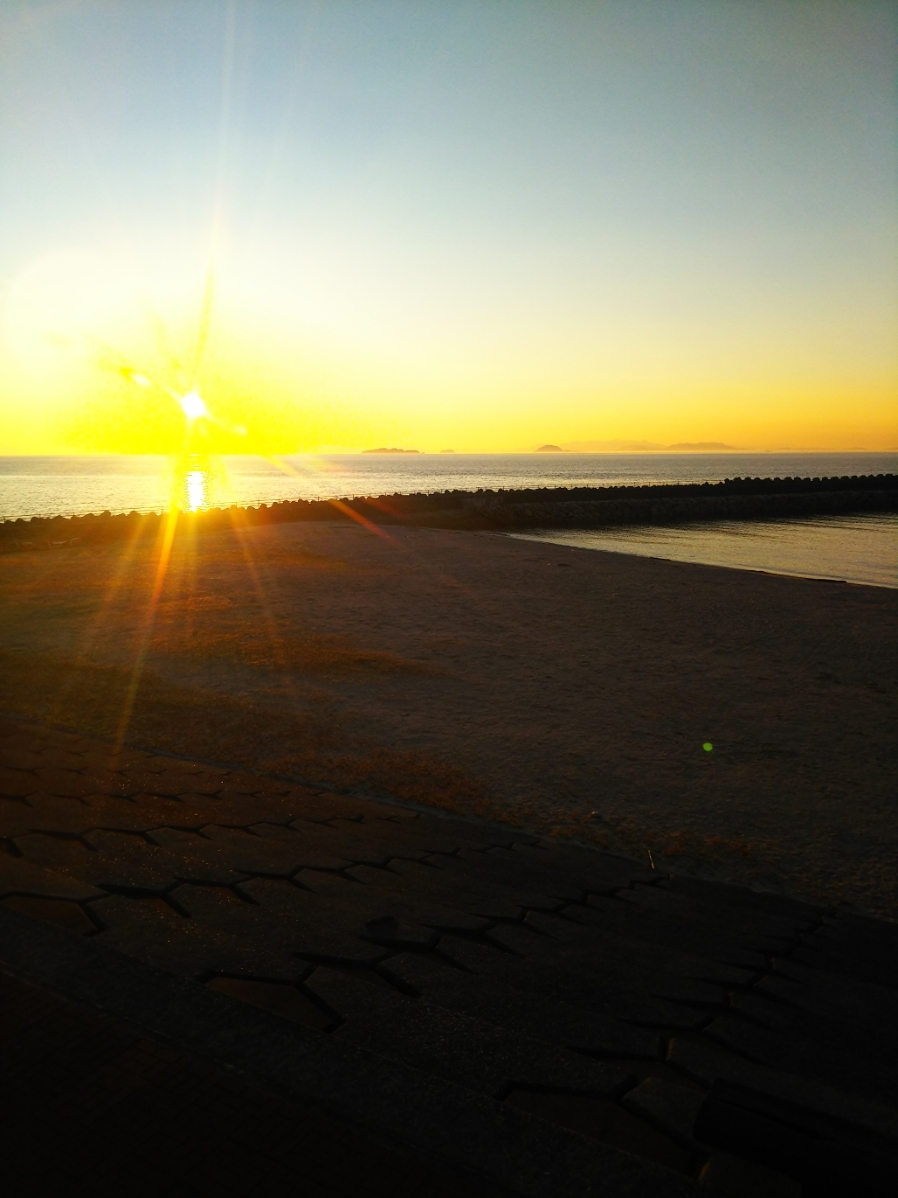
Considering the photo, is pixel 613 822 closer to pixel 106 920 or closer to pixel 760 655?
pixel 106 920

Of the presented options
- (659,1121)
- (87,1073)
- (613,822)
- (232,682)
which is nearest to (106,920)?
(87,1073)

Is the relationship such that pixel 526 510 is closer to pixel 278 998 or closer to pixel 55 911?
pixel 55 911

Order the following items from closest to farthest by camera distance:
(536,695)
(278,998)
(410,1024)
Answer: (410,1024) < (278,998) < (536,695)

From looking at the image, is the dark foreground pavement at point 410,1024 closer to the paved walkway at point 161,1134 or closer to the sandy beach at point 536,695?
the paved walkway at point 161,1134

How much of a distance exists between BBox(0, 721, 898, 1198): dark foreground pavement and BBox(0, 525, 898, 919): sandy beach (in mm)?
1184

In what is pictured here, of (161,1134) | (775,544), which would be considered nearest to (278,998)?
(161,1134)

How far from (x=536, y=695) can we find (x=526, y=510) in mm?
35600

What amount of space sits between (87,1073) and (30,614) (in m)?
10.7

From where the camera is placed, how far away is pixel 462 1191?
60.0 inches

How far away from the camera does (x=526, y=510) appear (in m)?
43.0

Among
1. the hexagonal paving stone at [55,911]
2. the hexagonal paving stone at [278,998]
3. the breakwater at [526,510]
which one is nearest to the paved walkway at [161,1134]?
the hexagonal paving stone at [278,998]

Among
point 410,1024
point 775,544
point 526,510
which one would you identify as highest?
point 526,510

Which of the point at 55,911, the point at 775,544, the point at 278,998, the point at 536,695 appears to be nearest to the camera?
the point at 278,998

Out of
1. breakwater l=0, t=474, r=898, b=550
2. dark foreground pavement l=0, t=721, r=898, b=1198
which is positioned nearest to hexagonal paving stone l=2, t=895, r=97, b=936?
dark foreground pavement l=0, t=721, r=898, b=1198
